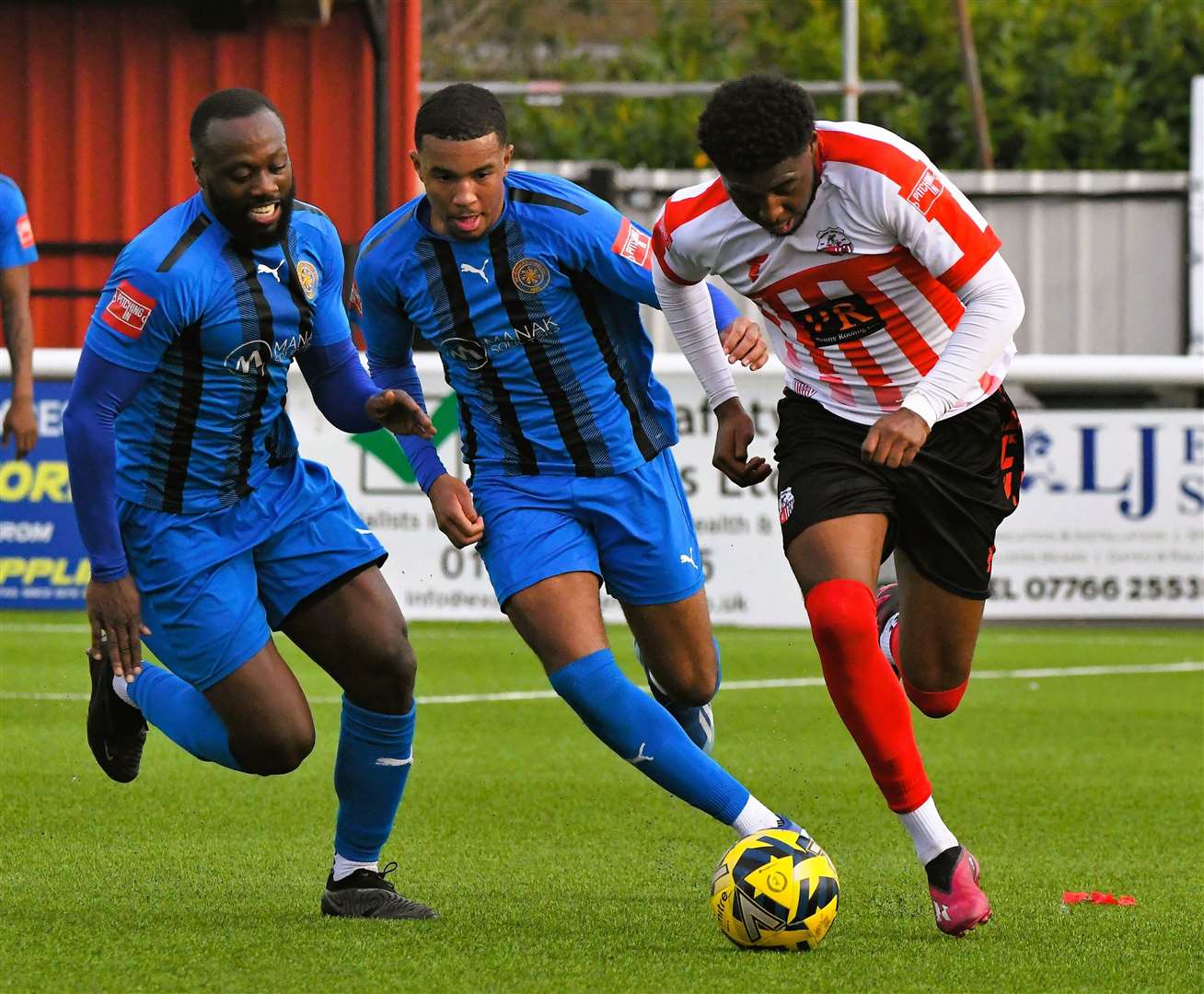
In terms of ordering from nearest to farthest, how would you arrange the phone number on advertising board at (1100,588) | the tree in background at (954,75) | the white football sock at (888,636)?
the white football sock at (888,636) < the phone number on advertising board at (1100,588) < the tree in background at (954,75)

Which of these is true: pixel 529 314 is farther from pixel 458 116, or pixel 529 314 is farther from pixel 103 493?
pixel 103 493

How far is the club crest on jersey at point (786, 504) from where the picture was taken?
18.7ft

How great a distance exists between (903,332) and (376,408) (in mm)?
1446

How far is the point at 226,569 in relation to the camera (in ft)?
18.4

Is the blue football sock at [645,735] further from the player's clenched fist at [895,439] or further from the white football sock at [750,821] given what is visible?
the player's clenched fist at [895,439]

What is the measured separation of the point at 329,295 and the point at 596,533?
3.32 feet

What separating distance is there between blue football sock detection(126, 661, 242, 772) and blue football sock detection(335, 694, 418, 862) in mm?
306

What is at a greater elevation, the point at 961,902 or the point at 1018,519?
the point at 961,902

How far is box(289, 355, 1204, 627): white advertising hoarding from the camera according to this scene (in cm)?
1234

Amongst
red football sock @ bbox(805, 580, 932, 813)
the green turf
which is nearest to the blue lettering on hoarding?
the green turf

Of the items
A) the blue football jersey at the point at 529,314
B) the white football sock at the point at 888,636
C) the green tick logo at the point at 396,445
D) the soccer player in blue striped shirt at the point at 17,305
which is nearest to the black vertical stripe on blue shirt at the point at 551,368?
the blue football jersey at the point at 529,314

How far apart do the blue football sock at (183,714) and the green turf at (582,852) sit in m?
0.41

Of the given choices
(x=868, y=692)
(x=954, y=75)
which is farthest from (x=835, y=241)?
(x=954, y=75)

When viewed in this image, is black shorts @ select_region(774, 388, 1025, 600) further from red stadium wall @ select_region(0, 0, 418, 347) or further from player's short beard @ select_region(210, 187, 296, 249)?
red stadium wall @ select_region(0, 0, 418, 347)
